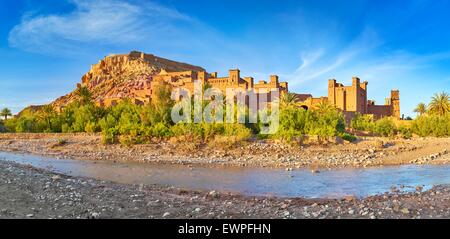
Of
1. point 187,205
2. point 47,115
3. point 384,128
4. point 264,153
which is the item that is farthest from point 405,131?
point 187,205

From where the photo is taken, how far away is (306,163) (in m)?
18.3

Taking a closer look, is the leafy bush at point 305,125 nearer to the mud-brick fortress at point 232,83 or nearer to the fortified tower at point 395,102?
the mud-brick fortress at point 232,83

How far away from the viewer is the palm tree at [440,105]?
43906 millimetres

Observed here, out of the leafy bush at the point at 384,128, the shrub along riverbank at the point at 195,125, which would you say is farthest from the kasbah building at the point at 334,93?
the leafy bush at the point at 384,128

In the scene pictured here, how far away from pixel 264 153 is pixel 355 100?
3301 cm

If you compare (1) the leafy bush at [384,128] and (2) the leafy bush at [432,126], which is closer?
(2) the leafy bush at [432,126]

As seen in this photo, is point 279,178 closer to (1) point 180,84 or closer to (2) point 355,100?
(2) point 355,100

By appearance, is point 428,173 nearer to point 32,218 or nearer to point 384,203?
point 384,203

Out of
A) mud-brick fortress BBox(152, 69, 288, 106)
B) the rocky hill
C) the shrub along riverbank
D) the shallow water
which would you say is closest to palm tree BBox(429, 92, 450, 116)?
the shrub along riverbank

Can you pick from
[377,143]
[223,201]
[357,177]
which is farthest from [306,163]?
[223,201]

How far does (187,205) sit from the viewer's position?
795 centimetres

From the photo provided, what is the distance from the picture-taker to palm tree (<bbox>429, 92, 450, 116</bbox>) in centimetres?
4391

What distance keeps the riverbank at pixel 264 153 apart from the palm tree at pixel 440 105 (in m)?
18.8

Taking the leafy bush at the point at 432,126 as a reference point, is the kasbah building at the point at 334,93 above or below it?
above
